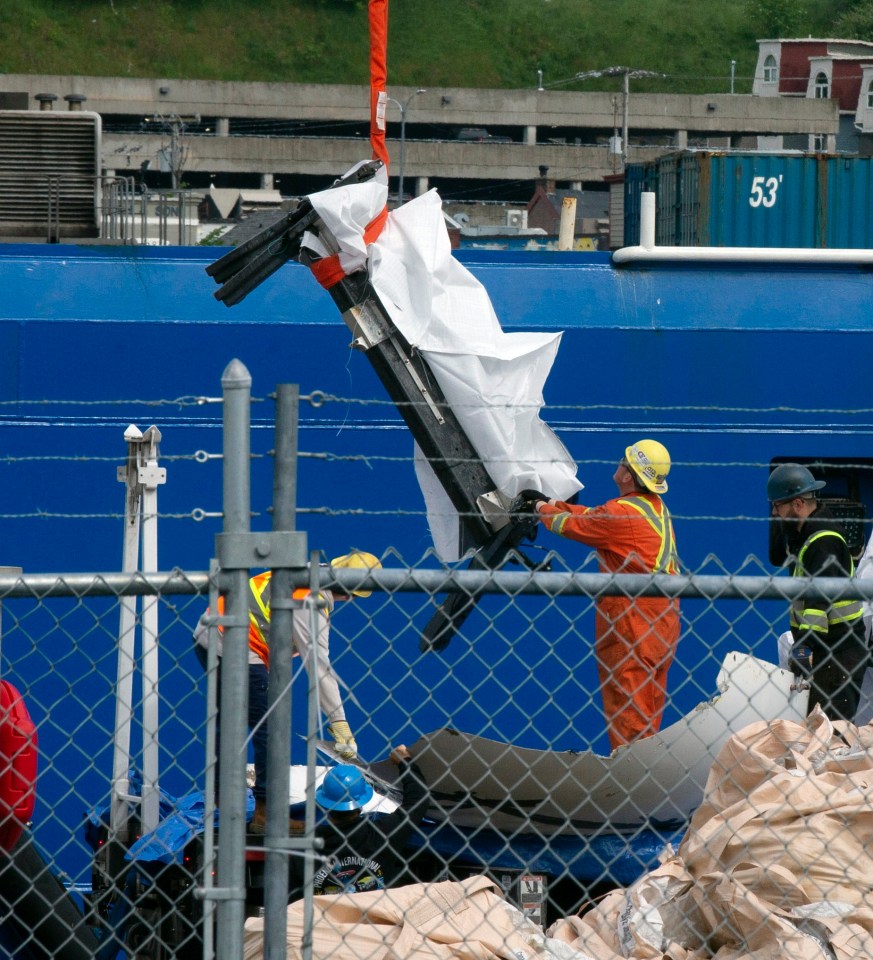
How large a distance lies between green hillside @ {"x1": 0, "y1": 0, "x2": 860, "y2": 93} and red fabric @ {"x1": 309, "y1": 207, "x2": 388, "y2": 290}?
6293 cm

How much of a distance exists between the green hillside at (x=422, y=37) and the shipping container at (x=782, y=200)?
57298 millimetres

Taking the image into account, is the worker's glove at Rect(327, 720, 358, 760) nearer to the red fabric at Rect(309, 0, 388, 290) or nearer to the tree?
the red fabric at Rect(309, 0, 388, 290)

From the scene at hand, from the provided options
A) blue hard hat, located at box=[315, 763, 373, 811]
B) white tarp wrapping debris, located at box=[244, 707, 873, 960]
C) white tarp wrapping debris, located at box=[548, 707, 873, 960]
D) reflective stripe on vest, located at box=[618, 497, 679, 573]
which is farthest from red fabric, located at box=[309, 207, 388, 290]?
white tarp wrapping debris, located at box=[244, 707, 873, 960]

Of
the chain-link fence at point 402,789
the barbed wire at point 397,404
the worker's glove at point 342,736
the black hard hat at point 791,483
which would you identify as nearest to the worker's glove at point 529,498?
the barbed wire at point 397,404

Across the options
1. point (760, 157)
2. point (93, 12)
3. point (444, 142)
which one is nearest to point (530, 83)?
point (93, 12)

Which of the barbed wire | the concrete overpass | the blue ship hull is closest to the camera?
the barbed wire

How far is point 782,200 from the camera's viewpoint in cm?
1098

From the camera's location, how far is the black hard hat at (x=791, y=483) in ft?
19.8

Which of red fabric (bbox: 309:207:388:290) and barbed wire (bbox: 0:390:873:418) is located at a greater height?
red fabric (bbox: 309:207:388:290)

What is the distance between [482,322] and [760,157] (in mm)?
5949

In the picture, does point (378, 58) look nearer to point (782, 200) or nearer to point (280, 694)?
point (280, 694)

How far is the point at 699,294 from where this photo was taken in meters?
7.89

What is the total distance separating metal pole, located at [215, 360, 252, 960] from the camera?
2.66 metres

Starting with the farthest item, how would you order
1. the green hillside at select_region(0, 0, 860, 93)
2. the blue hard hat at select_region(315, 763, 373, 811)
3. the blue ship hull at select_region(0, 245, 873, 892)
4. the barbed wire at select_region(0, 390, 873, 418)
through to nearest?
the green hillside at select_region(0, 0, 860, 93) < the blue ship hull at select_region(0, 245, 873, 892) < the blue hard hat at select_region(315, 763, 373, 811) < the barbed wire at select_region(0, 390, 873, 418)
